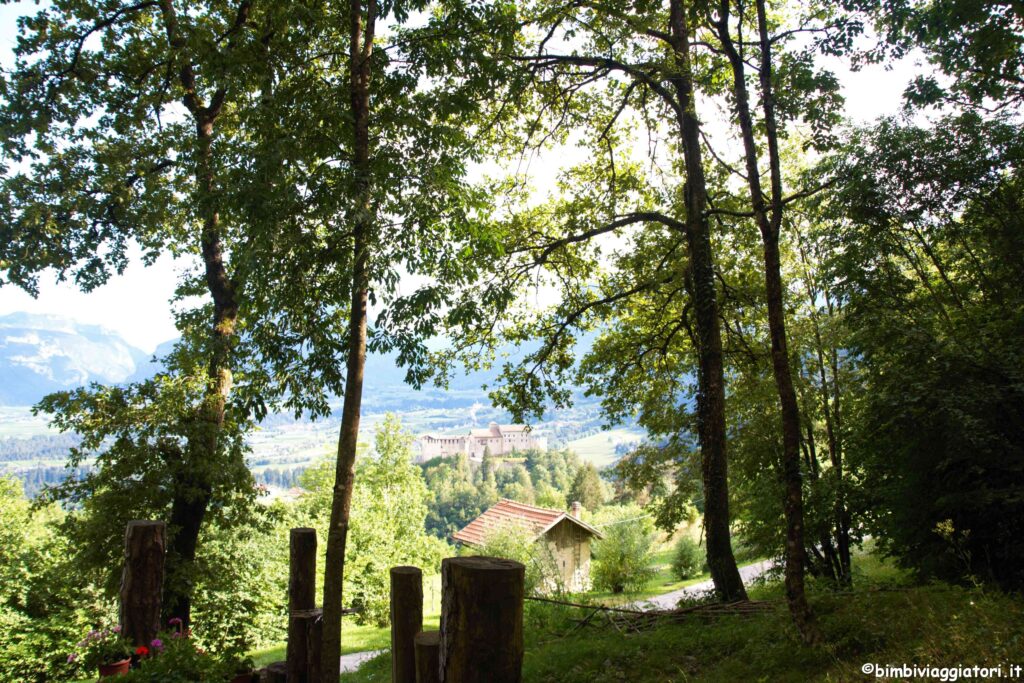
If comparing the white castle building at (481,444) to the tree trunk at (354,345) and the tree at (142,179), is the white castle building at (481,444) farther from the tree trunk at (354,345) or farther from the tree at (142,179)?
the tree trunk at (354,345)

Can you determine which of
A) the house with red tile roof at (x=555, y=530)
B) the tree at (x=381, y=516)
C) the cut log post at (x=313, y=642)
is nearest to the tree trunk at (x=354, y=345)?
the cut log post at (x=313, y=642)

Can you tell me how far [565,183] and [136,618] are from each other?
10.00 metres

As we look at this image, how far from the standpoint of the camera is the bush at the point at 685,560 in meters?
35.4

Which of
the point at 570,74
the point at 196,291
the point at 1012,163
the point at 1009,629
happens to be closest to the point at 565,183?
the point at 570,74

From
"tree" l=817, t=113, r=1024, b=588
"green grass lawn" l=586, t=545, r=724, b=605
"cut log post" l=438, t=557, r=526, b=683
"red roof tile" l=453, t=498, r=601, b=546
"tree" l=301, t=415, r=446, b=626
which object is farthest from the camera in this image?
"red roof tile" l=453, t=498, r=601, b=546

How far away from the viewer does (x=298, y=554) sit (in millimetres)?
7223

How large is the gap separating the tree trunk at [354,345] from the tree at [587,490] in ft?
188

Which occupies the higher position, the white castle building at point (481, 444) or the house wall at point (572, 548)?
the white castle building at point (481, 444)

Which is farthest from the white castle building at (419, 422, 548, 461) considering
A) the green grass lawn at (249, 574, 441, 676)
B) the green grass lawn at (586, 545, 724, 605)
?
the green grass lawn at (249, 574, 441, 676)

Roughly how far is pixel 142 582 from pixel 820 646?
24.9ft

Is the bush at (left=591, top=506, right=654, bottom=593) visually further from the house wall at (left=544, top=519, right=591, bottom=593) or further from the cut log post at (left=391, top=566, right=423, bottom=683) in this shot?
the cut log post at (left=391, top=566, right=423, bottom=683)

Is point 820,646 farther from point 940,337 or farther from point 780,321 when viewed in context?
point 940,337

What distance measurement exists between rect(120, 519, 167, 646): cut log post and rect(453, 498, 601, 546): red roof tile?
2331 cm

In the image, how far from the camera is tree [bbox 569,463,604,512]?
63156mm
